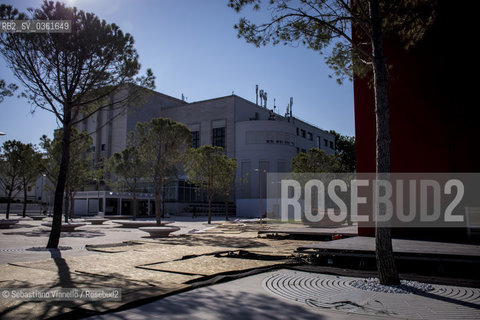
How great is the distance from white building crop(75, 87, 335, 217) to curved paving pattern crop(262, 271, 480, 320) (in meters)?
49.3

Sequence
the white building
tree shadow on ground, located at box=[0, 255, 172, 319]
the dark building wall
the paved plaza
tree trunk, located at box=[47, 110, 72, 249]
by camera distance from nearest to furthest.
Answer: tree shadow on ground, located at box=[0, 255, 172, 319] → the paved plaza → the dark building wall → tree trunk, located at box=[47, 110, 72, 249] → the white building

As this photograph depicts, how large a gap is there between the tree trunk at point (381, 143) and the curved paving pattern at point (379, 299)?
0.61 m

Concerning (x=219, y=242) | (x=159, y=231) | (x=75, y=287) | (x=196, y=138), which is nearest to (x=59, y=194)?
(x=159, y=231)

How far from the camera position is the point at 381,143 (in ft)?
23.1

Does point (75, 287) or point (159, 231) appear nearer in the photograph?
point (75, 287)

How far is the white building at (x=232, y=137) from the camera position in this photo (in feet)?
201

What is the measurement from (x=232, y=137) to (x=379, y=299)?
60.0 metres

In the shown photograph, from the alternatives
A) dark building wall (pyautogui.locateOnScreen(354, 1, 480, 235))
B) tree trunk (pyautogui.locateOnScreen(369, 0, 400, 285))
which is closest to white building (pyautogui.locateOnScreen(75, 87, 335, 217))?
dark building wall (pyautogui.locateOnScreen(354, 1, 480, 235))

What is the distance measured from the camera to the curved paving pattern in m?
5.21

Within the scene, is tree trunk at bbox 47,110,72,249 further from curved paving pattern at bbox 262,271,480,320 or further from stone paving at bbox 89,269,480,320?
curved paving pattern at bbox 262,271,480,320

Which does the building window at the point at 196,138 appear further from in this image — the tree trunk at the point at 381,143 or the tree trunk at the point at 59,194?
the tree trunk at the point at 381,143

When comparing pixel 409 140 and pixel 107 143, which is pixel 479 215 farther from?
pixel 107 143

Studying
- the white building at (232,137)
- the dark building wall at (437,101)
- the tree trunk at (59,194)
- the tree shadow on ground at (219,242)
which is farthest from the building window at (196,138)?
the dark building wall at (437,101)

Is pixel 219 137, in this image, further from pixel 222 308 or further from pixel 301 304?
pixel 222 308
